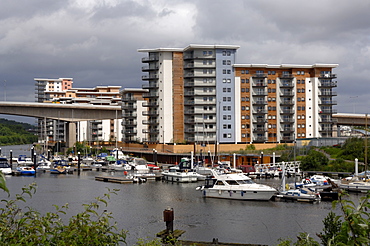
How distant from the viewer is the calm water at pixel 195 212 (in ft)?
96.7

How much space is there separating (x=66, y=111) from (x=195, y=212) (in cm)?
7606

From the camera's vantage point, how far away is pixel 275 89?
9019cm

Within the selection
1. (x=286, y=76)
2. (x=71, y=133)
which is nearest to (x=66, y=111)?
(x=71, y=133)

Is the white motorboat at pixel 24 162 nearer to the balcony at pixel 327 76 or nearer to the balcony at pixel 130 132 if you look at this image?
the balcony at pixel 130 132

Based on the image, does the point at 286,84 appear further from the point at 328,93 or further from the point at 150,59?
the point at 150,59

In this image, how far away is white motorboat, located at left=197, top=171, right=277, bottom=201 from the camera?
42531 mm

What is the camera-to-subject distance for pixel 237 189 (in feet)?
143

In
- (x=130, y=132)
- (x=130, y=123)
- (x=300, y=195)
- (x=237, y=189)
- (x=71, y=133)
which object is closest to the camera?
(x=300, y=195)

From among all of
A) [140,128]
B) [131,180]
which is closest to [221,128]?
[140,128]

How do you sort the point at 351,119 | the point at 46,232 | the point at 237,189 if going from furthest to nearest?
1. the point at 351,119
2. the point at 237,189
3. the point at 46,232

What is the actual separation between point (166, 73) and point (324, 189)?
161 feet

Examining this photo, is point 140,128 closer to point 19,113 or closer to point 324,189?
point 19,113

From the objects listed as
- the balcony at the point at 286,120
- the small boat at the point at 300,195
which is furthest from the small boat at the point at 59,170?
the balcony at the point at 286,120

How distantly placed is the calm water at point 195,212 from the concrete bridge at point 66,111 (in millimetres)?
45137
